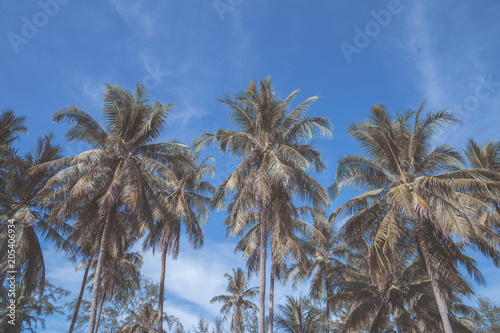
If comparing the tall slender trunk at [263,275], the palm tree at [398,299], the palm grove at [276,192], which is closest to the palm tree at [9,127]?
the palm grove at [276,192]

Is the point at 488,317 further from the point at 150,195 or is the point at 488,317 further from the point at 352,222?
the point at 150,195

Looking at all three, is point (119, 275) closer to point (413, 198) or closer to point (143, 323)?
point (143, 323)

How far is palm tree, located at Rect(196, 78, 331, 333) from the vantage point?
15.4 meters

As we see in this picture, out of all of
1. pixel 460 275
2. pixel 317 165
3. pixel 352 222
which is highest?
pixel 317 165

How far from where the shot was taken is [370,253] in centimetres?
1354

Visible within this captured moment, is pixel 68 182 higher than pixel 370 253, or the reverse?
pixel 68 182

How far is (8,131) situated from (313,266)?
21789mm

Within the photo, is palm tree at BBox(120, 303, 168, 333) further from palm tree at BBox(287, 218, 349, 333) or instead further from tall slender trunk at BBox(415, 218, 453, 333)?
tall slender trunk at BBox(415, 218, 453, 333)

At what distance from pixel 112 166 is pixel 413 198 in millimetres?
12683

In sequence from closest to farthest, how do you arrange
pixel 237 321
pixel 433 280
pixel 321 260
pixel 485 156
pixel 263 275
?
pixel 433 280, pixel 263 275, pixel 485 156, pixel 321 260, pixel 237 321

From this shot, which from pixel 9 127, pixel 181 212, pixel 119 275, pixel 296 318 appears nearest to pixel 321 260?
pixel 296 318

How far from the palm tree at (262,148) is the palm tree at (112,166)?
2573 millimetres

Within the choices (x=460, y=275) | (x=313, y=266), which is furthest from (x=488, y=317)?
(x=460, y=275)

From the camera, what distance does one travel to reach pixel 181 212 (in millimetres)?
20422
